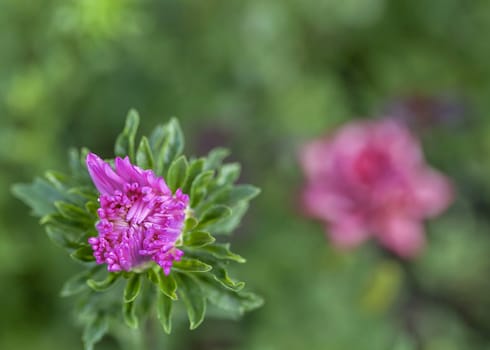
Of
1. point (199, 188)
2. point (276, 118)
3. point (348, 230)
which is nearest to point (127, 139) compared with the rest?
point (199, 188)

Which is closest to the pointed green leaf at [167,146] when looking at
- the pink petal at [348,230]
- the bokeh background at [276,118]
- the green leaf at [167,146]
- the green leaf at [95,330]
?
the green leaf at [167,146]

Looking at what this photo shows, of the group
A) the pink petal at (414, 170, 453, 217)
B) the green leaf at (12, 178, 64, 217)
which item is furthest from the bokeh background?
the green leaf at (12, 178, 64, 217)

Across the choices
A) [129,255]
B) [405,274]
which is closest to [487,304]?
[405,274]

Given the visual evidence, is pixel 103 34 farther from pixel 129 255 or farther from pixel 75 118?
pixel 129 255

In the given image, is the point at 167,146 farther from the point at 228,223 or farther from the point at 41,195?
the point at 41,195

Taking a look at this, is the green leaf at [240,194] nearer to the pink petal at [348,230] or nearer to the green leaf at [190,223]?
the green leaf at [190,223]

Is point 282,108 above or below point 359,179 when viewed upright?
above
